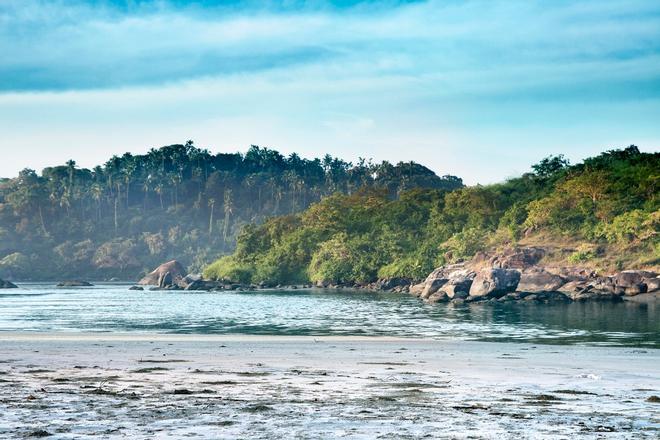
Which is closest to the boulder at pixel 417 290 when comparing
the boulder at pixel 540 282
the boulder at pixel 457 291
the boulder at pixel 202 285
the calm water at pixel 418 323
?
the boulder at pixel 540 282

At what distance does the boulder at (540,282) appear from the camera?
295ft

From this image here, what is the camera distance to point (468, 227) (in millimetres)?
140875

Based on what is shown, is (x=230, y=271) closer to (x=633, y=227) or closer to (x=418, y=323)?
(x=633, y=227)

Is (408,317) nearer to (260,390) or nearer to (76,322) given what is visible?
(76,322)

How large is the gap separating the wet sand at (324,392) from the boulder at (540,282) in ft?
198

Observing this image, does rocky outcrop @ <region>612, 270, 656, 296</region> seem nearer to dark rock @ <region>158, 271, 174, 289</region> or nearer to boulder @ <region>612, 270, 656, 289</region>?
boulder @ <region>612, 270, 656, 289</region>

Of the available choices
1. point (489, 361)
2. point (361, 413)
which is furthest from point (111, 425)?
point (489, 361)

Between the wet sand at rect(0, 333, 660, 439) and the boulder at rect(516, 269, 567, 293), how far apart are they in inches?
2380

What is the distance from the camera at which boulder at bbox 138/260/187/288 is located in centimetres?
15888

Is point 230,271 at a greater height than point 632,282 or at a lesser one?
greater

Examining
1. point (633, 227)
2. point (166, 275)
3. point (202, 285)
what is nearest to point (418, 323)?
point (633, 227)

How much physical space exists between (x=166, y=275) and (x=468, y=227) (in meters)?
57.8

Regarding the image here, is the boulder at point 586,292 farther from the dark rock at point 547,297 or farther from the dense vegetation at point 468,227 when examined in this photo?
the dense vegetation at point 468,227

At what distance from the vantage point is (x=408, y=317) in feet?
185
